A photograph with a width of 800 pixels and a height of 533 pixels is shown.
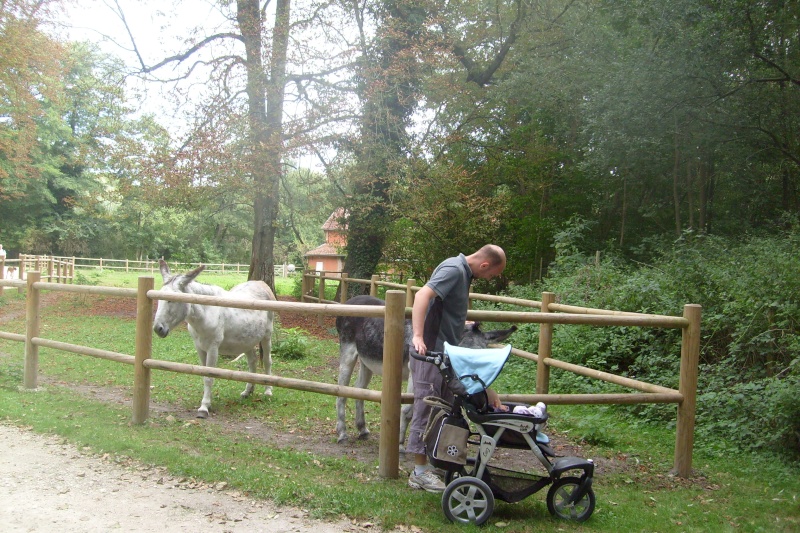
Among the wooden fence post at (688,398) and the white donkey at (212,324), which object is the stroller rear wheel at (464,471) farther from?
the white donkey at (212,324)

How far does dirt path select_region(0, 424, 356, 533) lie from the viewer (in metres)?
3.57

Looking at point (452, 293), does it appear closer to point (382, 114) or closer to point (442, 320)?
point (442, 320)

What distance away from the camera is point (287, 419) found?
6.53m

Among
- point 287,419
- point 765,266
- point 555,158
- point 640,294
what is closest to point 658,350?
point 640,294

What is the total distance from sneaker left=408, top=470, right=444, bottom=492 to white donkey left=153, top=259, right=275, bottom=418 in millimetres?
2941

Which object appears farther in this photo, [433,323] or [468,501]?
[433,323]

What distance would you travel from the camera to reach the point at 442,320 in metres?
4.34

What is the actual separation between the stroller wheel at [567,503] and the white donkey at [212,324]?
3857 mm

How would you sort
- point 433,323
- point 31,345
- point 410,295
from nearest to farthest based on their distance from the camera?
point 433,323
point 31,345
point 410,295

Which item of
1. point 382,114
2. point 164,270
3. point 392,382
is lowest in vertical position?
point 392,382

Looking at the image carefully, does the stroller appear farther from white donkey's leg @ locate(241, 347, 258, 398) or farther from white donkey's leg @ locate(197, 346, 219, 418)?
white donkey's leg @ locate(241, 347, 258, 398)

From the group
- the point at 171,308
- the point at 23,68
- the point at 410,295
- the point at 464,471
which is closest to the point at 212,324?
the point at 171,308

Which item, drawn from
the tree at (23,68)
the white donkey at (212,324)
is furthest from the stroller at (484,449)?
the tree at (23,68)

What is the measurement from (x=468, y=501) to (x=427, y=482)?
56 cm
